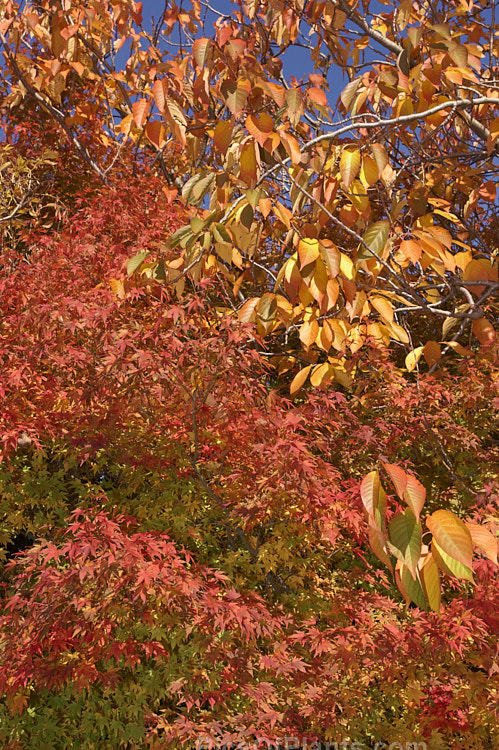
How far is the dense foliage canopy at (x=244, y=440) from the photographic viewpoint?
2338 mm

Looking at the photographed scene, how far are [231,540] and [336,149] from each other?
7.12ft

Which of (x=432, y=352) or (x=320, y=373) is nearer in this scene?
(x=320, y=373)

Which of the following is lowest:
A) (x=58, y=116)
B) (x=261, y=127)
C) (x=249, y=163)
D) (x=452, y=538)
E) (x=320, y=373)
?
(x=320, y=373)

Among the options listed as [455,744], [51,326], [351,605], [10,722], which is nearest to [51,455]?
[51,326]

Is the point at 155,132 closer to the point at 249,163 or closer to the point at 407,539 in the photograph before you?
the point at 249,163

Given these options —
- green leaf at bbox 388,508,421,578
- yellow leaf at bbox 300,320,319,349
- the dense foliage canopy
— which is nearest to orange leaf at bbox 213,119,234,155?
the dense foliage canopy

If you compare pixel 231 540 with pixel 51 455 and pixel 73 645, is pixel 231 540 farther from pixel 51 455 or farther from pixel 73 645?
pixel 51 455

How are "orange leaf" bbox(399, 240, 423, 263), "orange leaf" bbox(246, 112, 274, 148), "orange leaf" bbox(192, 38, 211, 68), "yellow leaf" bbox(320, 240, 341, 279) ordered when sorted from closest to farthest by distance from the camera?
"orange leaf" bbox(246, 112, 274, 148), "yellow leaf" bbox(320, 240, 341, 279), "orange leaf" bbox(192, 38, 211, 68), "orange leaf" bbox(399, 240, 423, 263)

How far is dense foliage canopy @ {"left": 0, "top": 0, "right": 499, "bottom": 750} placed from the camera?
7.67ft

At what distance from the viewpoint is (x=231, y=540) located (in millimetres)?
3404

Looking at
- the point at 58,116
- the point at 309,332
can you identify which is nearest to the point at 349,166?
the point at 309,332

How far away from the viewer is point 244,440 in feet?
9.63

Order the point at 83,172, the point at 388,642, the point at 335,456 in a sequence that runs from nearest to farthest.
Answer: the point at 388,642
the point at 335,456
the point at 83,172

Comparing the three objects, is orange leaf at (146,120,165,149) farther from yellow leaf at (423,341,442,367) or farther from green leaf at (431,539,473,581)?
yellow leaf at (423,341,442,367)
